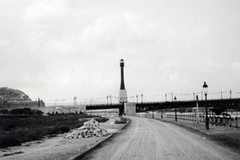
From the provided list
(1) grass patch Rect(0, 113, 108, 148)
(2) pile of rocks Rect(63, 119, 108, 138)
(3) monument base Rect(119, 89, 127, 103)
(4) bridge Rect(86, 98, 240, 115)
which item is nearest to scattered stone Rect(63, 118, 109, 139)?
(2) pile of rocks Rect(63, 119, 108, 138)

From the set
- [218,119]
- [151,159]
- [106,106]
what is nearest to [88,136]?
[151,159]

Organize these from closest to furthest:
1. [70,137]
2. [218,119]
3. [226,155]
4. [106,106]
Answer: [226,155] < [70,137] < [218,119] < [106,106]

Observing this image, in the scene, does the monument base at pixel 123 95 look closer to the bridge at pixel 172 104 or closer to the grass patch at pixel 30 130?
the bridge at pixel 172 104

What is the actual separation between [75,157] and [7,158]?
10.4ft

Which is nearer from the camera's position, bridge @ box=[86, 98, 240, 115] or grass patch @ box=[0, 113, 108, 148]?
grass patch @ box=[0, 113, 108, 148]

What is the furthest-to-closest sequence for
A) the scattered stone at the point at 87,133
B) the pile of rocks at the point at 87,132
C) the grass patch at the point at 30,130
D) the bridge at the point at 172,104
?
the bridge at the point at 172,104
the pile of rocks at the point at 87,132
the scattered stone at the point at 87,133
the grass patch at the point at 30,130

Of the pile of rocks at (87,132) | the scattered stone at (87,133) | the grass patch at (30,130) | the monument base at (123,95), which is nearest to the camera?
the grass patch at (30,130)

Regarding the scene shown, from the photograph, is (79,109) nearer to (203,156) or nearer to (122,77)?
(122,77)

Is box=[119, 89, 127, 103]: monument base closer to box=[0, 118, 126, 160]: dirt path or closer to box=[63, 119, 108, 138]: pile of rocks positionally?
box=[63, 119, 108, 138]: pile of rocks

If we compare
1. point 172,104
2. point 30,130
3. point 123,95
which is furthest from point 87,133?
point 123,95

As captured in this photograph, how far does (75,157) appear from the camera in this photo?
1110 centimetres

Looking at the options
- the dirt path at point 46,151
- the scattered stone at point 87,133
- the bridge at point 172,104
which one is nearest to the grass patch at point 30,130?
the dirt path at point 46,151

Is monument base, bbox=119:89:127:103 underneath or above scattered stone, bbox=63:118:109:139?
above

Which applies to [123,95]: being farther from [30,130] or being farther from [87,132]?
[87,132]
